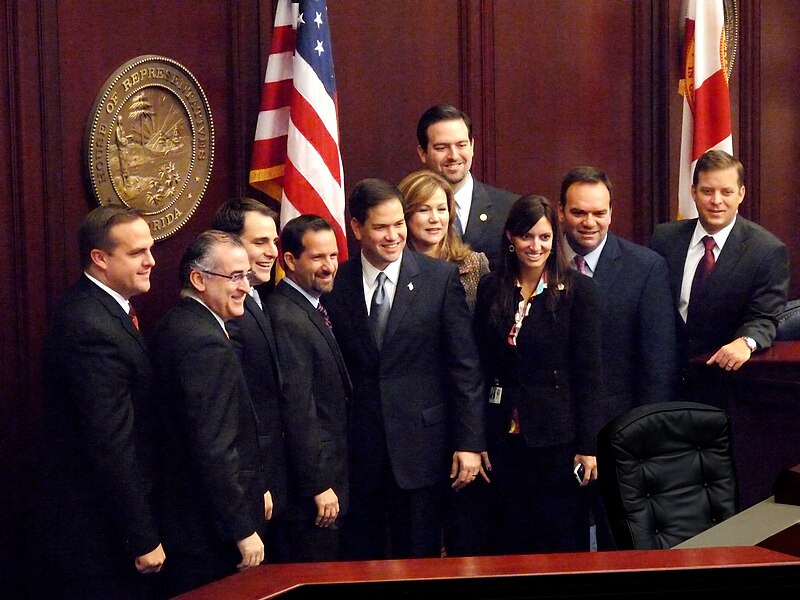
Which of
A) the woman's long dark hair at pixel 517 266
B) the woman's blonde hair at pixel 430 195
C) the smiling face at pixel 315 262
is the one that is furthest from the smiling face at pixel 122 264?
the woman's long dark hair at pixel 517 266

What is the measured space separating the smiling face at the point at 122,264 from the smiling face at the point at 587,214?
5.73 ft

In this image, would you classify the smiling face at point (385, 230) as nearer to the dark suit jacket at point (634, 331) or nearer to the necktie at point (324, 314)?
the necktie at point (324, 314)

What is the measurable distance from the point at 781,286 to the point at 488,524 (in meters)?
1.50

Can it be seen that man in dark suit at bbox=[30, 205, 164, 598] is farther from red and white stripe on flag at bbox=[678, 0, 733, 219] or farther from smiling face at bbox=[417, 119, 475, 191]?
red and white stripe on flag at bbox=[678, 0, 733, 219]

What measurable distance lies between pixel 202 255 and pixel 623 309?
68.6 inches

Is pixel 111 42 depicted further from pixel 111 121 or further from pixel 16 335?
pixel 16 335

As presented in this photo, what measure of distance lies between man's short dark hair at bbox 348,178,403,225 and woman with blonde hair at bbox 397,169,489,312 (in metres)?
0.11

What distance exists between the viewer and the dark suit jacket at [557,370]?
163 inches

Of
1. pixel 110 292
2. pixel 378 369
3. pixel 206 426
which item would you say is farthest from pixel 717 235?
pixel 110 292

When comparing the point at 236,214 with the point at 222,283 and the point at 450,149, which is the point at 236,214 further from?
the point at 450,149

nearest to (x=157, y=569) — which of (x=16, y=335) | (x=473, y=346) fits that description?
(x=16, y=335)

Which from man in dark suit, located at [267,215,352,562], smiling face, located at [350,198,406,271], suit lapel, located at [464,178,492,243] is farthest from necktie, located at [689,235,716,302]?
man in dark suit, located at [267,215,352,562]

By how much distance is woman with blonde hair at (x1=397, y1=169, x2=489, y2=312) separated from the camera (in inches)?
169

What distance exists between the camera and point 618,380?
448cm
